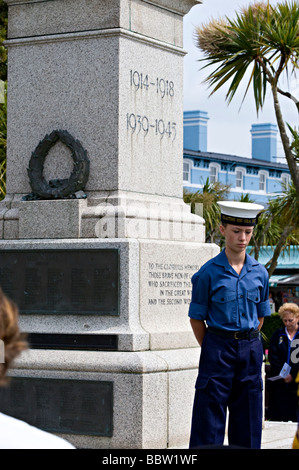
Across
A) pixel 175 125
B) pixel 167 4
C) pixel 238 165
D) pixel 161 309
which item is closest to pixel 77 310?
pixel 161 309

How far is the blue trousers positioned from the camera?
5695 millimetres

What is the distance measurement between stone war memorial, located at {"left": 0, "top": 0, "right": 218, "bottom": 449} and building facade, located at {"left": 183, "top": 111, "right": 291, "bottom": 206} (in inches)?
1536

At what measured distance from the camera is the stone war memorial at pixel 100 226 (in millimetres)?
7070

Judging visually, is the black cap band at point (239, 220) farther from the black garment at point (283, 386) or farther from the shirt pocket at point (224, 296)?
the black garment at point (283, 386)

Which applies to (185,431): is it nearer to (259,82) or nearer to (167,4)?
(167,4)

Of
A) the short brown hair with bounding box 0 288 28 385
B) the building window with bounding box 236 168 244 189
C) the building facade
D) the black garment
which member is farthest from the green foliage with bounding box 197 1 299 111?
the building window with bounding box 236 168 244 189

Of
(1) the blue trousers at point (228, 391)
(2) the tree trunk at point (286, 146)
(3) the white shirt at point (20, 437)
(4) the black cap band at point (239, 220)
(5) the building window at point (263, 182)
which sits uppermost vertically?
(5) the building window at point (263, 182)

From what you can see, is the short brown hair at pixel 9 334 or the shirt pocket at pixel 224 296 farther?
the shirt pocket at pixel 224 296

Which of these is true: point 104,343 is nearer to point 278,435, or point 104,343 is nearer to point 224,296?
point 224,296

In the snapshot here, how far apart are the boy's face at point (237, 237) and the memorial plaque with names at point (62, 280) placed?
145 cm

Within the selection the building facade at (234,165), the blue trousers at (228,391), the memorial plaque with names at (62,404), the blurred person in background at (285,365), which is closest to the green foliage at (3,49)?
the blurred person in background at (285,365)

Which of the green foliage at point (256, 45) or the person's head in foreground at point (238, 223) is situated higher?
the green foliage at point (256, 45)

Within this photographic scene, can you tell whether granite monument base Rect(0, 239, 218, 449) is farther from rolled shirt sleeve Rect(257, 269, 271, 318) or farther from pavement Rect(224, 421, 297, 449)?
rolled shirt sleeve Rect(257, 269, 271, 318)

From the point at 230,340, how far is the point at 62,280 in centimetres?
205
